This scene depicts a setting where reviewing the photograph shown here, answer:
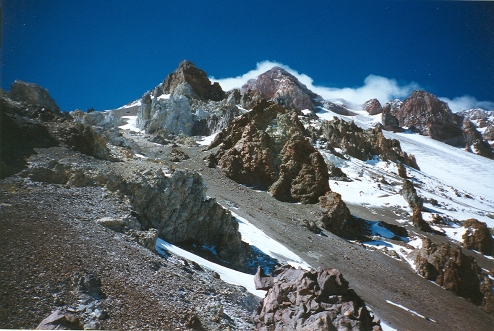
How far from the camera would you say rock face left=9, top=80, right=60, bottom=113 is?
15930mm

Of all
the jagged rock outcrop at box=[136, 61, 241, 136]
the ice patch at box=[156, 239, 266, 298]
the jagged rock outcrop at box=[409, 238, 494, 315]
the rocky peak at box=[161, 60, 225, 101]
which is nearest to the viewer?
the ice patch at box=[156, 239, 266, 298]

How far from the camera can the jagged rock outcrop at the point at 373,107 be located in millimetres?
158625

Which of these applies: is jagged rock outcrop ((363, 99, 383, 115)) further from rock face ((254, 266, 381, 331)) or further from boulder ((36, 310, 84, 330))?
boulder ((36, 310, 84, 330))

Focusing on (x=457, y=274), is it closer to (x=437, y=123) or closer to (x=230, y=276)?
(x=230, y=276)

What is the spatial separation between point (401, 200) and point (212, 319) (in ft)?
111

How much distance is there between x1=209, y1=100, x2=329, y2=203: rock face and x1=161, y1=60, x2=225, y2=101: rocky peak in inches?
1664

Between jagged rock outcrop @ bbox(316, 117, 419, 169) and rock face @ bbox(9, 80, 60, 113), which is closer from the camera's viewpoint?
rock face @ bbox(9, 80, 60, 113)

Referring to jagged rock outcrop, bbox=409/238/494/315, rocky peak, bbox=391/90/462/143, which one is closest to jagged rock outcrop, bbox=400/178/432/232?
jagged rock outcrop, bbox=409/238/494/315

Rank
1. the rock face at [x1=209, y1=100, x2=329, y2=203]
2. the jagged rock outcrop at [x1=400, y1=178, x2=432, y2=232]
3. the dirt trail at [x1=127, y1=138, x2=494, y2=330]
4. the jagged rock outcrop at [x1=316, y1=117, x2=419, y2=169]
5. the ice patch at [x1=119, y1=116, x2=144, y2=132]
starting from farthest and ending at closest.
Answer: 1. the ice patch at [x1=119, y1=116, x2=144, y2=132]
2. the jagged rock outcrop at [x1=316, y1=117, x2=419, y2=169]
3. the jagged rock outcrop at [x1=400, y1=178, x2=432, y2=232]
4. the rock face at [x1=209, y1=100, x2=329, y2=203]
5. the dirt trail at [x1=127, y1=138, x2=494, y2=330]

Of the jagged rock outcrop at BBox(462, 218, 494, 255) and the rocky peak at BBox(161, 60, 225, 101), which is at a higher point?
the rocky peak at BBox(161, 60, 225, 101)

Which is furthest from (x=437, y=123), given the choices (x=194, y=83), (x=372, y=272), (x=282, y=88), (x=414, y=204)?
(x=372, y=272)

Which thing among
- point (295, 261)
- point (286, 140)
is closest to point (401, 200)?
point (286, 140)

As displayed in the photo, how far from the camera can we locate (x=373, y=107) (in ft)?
525

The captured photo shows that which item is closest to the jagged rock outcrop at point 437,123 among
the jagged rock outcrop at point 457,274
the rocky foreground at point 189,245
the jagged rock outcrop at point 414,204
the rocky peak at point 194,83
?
the rocky peak at point 194,83
